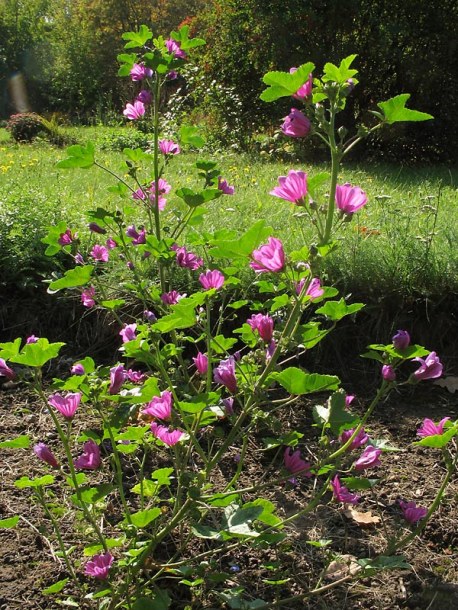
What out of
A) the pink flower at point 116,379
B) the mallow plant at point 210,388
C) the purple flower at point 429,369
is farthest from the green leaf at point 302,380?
the pink flower at point 116,379

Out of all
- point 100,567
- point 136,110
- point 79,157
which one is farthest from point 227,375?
point 136,110

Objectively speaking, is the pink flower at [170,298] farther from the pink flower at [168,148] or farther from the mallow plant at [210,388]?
the pink flower at [168,148]

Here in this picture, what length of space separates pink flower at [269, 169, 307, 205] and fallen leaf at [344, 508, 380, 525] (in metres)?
1.11

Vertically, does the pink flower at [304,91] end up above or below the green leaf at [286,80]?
below

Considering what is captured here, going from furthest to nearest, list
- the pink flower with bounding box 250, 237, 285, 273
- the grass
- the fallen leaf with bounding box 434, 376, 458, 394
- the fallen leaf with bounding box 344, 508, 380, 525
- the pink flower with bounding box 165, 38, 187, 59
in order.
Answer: the grass → the fallen leaf with bounding box 434, 376, 458, 394 → the fallen leaf with bounding box 344, 508, 380, 525 → the pink flower with bounding box 165, 38, 187, 59 → the pink flower with bounding box 250, 237, 285, 273

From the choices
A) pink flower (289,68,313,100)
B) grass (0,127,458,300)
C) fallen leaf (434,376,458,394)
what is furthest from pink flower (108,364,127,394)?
fallen leaf (434,376,458,394)

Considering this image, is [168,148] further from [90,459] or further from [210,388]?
[90,459]

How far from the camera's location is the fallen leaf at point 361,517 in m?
1.99

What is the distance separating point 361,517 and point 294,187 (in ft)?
3.77

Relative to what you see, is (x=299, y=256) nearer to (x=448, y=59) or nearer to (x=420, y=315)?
(x=420, y=315)

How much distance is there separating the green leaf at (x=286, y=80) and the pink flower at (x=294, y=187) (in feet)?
0.47

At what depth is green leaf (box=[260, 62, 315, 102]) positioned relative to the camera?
3.84ft

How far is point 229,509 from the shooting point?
4.71 feet

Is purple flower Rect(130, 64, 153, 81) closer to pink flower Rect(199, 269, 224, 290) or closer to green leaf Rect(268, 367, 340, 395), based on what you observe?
pink flower Rect(199, 269, 224, 290)
